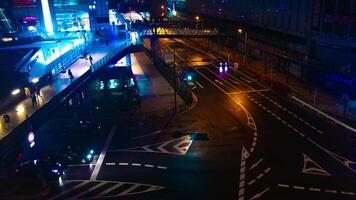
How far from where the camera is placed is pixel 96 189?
2692cm

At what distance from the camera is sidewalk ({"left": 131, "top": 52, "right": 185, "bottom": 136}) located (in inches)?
1623

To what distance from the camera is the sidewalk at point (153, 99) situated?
135 feet

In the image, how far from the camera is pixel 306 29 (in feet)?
195

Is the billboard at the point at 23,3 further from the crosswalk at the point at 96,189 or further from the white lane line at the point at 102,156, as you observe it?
the crosswalk at the point at 96,189

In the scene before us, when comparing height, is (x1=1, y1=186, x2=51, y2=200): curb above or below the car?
below

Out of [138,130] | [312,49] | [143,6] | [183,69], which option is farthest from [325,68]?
[143,6]

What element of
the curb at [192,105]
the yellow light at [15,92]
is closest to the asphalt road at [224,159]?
the curb at [192,105]

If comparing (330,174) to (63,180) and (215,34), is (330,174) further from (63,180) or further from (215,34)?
(215,34)

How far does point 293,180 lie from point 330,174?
3.77 meters

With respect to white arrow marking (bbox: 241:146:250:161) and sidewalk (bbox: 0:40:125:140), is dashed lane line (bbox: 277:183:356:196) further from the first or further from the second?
sidewalk (bbox: 0:40:125:140)

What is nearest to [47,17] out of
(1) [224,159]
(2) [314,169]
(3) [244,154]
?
(1) [224,159]

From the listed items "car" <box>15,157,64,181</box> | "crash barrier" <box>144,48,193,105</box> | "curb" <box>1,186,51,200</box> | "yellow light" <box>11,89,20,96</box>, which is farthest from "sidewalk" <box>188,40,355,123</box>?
"yellow light" <box>11,89,20,96</box>

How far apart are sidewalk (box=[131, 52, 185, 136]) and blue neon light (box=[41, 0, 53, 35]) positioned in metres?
21.7

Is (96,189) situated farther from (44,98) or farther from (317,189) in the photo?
(317,189)
